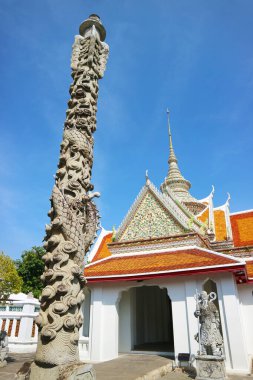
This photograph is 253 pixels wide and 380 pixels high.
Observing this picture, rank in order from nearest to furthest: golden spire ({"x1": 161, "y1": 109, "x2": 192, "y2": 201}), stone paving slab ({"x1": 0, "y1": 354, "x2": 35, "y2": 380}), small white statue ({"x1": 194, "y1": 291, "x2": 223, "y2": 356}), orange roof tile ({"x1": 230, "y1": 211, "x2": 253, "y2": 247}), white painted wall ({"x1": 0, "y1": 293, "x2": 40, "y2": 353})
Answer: stone paving slab ({"x1": 0, "y1": 354, "x2": 35, "y2": 380}) < small white statue ({"x1": 194, "y1": 291, "x2": 223, "y2": 356}) < white painted wall ({"x1": 0, "y1": 293, "x2": 40, "y2": 353}) < orange roof tile ({"x1": 230, "y1": 211, "x2": 253, "y2": 247}) < golden spire ({"x1": 161, "y1": 109, "x2": 192, "y2": 201})

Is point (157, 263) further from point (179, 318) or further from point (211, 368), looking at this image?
point (211, 368)

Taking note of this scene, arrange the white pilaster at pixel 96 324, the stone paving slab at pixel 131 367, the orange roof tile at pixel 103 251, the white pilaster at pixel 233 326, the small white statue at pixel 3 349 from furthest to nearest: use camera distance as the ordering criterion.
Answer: the orange roof tile at pixel 103 251 < the white pilaster at pixel 96 324 < the small white statue at pixel 3 349 < the white pilaster at pixel 233 326 < the stone paving slab at pixel 131 367

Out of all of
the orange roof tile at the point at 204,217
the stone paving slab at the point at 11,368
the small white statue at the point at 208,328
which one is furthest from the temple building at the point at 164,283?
the stone paving slab at the point at 11,368

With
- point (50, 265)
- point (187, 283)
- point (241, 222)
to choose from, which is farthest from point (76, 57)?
point (241, 222)

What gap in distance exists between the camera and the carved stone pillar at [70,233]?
2541 millimetres

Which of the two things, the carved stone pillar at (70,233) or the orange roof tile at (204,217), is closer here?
the carved stone pillar at (70,233)

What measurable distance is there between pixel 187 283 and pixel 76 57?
6.72 m

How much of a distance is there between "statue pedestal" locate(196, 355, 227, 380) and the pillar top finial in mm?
7092

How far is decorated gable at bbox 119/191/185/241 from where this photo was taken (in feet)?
35.7

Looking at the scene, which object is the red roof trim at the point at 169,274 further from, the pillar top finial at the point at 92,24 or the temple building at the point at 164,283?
the pillar top finial at the point at 92,24

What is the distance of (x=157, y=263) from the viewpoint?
9188 mm

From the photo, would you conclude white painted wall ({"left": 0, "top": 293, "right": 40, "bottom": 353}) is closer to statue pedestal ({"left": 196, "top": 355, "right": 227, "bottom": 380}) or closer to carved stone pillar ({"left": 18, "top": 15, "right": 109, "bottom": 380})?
statue pedestal ({"left": 196, "top": 355, "right": 227, "bottom": 380})

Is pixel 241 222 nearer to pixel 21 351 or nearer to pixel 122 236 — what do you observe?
pixel 122 236

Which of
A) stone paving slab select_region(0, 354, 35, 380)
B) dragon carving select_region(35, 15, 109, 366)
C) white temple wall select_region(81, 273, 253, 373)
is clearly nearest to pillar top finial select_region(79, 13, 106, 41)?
dragon carving select_region(35, 15, 109, 366)
